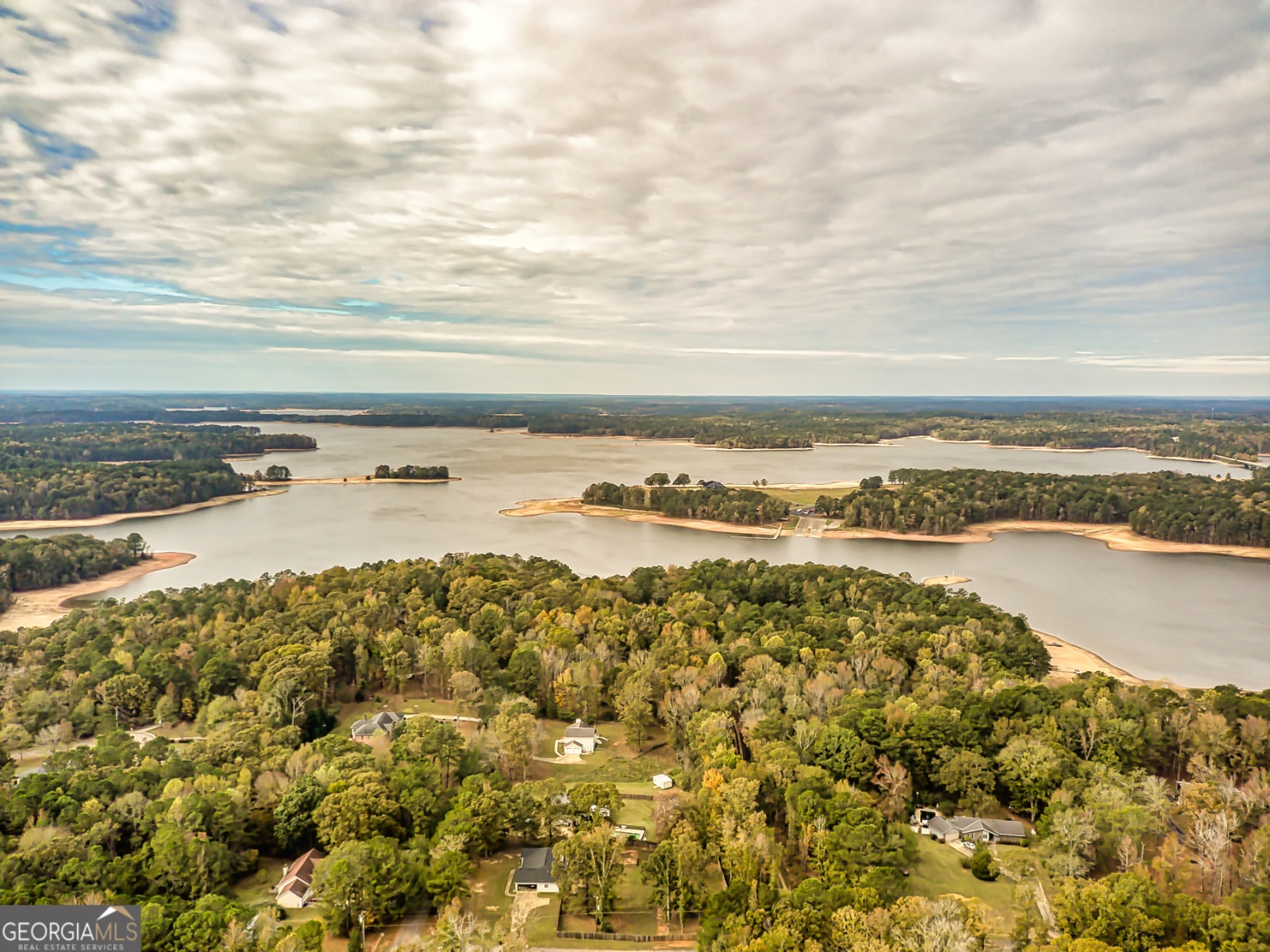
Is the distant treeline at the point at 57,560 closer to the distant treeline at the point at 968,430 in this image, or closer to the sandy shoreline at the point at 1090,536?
the sandy shoreline at the point at 1090,536

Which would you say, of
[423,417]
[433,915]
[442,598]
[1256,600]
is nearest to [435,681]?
[442,598]

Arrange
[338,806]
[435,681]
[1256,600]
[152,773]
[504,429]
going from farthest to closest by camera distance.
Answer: [504,429]
[1256,600]
[435,681]
[152,773]
[338,806]

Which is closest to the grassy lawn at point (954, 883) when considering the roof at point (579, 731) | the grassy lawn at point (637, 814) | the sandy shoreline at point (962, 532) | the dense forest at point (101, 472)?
the grassy lawn at point (637, 814)

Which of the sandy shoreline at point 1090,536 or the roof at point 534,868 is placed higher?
the roof at point 534,868

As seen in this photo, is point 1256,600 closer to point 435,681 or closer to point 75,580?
point 435,681

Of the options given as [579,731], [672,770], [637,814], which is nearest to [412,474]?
Answer: [579,731]

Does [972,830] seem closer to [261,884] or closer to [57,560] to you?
[261,884]
